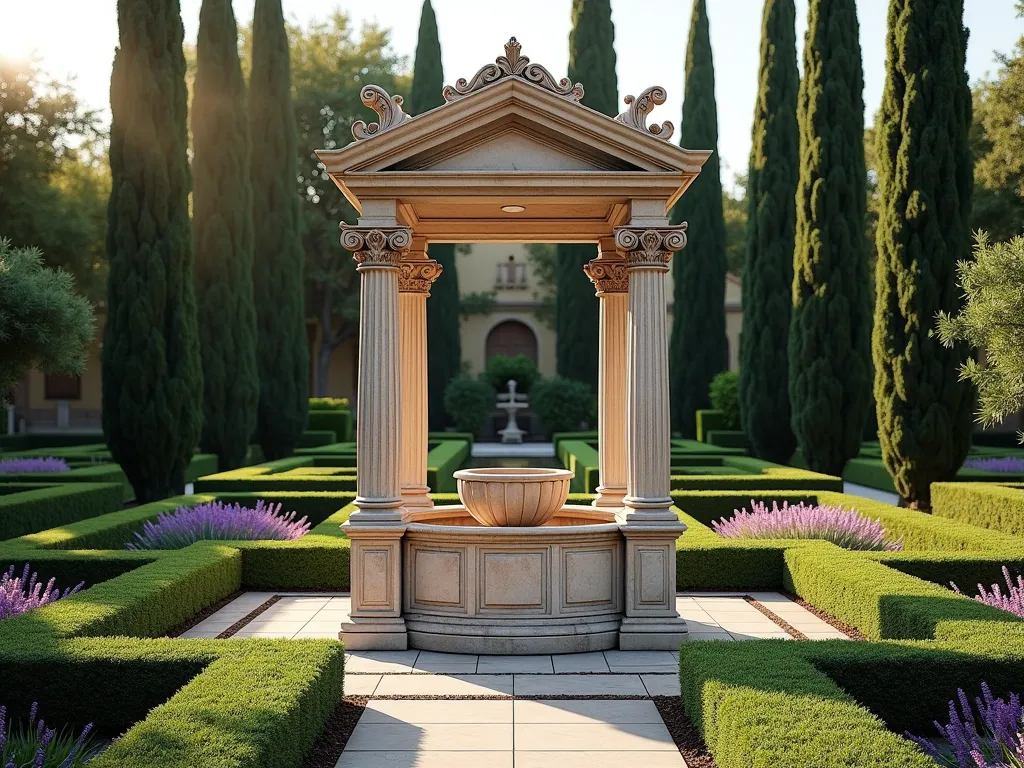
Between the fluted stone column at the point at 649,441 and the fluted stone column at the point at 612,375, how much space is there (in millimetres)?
1881

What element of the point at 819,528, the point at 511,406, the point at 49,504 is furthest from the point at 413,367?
the point at 511,406

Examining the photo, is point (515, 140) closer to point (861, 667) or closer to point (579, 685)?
point (579, 685)

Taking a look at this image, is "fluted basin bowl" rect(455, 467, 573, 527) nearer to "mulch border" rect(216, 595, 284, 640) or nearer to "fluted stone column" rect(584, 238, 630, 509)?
"fluted stone column" rect(584, 238, 630, 509)

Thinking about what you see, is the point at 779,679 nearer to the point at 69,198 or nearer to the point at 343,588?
the point at 343,588

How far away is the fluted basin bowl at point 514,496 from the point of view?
8.83 meters

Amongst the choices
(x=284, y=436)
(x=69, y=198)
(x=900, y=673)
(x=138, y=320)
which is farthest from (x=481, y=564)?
(x=69, y=198)

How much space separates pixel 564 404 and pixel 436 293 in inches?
263

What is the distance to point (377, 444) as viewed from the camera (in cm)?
855

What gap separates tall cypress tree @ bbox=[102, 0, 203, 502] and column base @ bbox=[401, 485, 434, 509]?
8.36 metres

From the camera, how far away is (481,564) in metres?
8.34

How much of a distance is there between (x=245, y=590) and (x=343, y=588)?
1.06 meters

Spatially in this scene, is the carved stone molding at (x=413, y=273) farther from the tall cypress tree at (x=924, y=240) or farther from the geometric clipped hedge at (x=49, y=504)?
the tall cypress tree at (x=924, y=240)

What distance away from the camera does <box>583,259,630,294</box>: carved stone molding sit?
10.5 metres

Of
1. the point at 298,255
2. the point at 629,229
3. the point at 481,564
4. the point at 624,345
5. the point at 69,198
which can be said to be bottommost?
the point at 481,564
